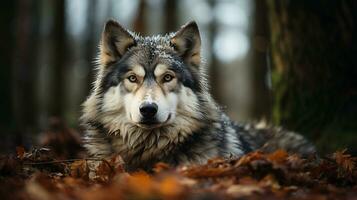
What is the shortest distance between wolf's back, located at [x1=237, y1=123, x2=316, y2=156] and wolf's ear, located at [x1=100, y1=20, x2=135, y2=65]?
7.06ft

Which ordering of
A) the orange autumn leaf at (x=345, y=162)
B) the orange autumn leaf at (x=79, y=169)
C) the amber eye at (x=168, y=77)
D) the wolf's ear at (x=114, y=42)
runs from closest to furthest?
the orange autumn leaf at (x=345, y=162)
the orange autumn leaf at (x=79, y=169)
the amber eye at (x=168, y=77)
the wolf's ear at (x=114, y=42)

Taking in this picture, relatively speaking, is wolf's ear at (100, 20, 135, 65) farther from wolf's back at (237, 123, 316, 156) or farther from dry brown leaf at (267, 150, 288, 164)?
dry brown leaf at (267, 150, 288, 164)

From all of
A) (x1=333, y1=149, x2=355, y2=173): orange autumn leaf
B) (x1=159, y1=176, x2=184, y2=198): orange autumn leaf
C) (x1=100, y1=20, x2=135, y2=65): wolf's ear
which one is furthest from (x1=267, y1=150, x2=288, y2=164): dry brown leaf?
(x1=100, y1=20, x2=135, y2=65): wolf's ear

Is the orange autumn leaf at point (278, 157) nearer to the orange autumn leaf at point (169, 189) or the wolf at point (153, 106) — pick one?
the orange autumn leaf at point (169, 189)

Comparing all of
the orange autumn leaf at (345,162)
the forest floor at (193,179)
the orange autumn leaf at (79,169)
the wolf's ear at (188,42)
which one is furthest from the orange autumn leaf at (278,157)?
the wolf's ear at (188,42)

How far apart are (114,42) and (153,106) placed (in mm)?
1326

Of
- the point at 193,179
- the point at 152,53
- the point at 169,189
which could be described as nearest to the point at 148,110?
the point at 152,53

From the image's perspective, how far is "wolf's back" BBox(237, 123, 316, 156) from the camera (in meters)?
7.08

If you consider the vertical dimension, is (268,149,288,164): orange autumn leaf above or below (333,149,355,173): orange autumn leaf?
above

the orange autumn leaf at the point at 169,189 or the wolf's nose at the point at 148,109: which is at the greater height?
the wolf's nose at the point at 148,109

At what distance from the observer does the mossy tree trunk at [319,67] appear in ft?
22.9

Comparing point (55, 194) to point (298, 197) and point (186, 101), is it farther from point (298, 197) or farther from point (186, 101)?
point (186, 101)

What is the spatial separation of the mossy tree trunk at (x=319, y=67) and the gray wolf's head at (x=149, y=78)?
1.80 m

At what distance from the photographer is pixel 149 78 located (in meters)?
5.80
